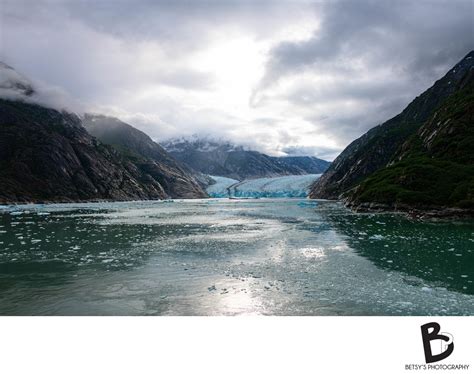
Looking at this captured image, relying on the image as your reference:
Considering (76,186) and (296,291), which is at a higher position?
(76,186)

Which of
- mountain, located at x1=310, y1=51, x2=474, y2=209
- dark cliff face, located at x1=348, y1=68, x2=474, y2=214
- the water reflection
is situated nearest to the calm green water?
the water reflection

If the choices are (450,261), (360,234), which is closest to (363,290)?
(450,261)
